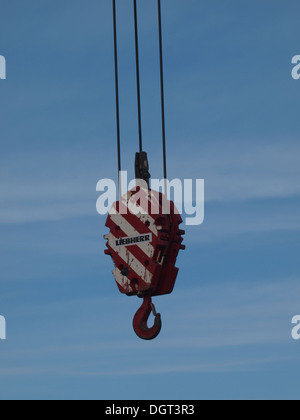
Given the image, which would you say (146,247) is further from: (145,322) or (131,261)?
(145,322)

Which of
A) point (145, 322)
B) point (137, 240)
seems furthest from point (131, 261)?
point (145, 322)

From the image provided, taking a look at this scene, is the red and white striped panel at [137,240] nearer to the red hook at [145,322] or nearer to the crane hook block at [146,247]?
the crane hook block at [146,247]

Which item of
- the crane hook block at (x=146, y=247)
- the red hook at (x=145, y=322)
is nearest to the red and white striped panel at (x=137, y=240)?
the crane hook block at (x=146, y=247)

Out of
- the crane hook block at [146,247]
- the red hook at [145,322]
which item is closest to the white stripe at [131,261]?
the crane hook block at [146,247]

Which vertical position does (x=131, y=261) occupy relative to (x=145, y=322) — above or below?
above

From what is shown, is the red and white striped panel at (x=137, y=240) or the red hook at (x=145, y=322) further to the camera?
the red and white striped panel at (x=137, y=240)

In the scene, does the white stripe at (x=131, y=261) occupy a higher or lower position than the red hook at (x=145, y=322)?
higher

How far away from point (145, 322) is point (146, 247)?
934mm

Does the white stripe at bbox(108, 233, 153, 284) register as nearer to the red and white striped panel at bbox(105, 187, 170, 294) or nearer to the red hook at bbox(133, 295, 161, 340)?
the red and white striped panel at bbox(105, 187, 170, 294)

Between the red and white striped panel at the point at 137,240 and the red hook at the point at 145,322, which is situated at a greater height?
the red and white striped panel at the point at 137,240

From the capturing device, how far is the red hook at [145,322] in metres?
9.25

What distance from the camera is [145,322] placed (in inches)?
372

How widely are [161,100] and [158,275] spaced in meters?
2.30
